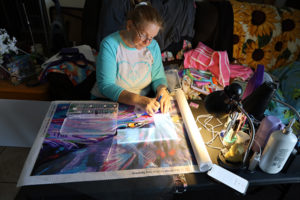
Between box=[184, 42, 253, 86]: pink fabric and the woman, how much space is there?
70 cm

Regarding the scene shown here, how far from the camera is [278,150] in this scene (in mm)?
724

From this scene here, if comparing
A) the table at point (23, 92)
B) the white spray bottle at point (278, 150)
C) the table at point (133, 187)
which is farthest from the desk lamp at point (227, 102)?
the table at point (23, 92)

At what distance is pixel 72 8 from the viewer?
2119 mm

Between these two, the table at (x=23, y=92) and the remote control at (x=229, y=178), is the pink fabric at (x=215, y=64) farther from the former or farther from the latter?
the table at (x=23, y=92)

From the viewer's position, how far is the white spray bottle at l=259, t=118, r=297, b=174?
0.70 metres

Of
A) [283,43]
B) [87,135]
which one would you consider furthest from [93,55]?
[283,43]

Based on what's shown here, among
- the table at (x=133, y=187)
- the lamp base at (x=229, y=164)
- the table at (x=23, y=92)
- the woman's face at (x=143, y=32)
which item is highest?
the woman's face at (x=143, y=32)

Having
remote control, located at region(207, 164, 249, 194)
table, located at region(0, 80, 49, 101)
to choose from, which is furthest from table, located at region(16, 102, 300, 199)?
table, located at region(0, 80, 49, 101)

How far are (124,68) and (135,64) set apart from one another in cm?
7

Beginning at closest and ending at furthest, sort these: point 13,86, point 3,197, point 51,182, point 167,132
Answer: point 51,182 < point 167,132 < point 3,197 < point 13,86

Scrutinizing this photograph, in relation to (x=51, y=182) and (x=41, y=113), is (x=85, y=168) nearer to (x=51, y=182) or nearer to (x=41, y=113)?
(x=51, y=182)

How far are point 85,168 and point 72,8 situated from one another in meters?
1.95

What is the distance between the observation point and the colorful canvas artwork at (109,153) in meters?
0.71

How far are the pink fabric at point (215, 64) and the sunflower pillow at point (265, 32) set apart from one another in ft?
1.12
